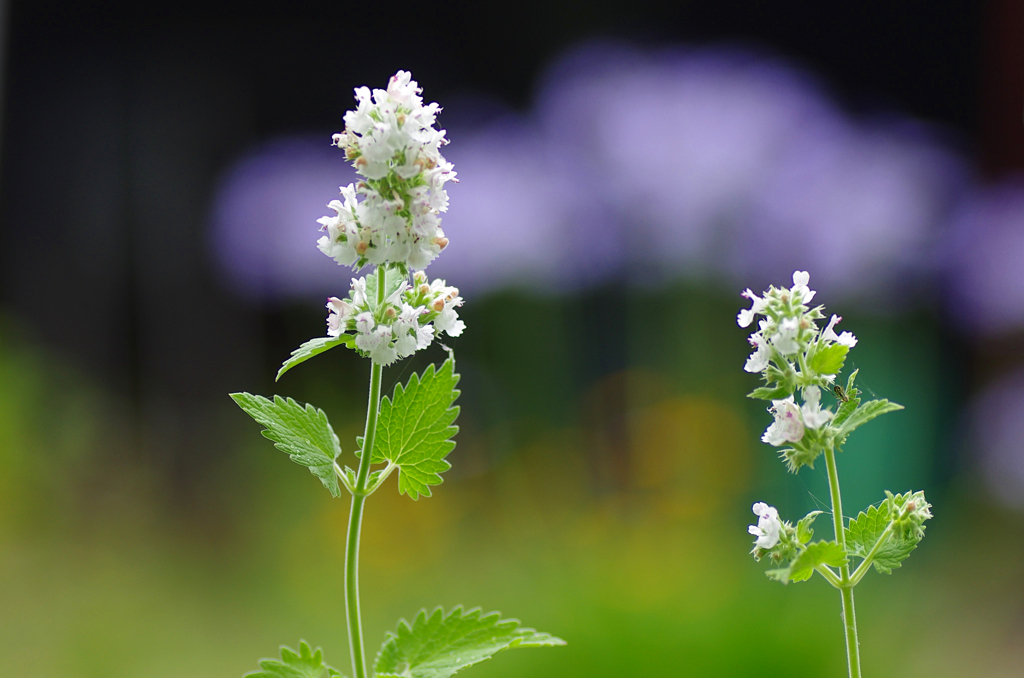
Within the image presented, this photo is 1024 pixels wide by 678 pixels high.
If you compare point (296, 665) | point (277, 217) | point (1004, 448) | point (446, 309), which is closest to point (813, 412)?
point (446, 309)

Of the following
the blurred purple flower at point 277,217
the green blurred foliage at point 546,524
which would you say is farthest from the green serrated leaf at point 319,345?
the blurred purple flower at point 277,217

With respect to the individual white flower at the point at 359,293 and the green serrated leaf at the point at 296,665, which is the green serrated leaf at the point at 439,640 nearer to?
the green serrated leaf at the point at 296,665

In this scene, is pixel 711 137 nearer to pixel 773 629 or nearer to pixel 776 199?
pixel 776 199

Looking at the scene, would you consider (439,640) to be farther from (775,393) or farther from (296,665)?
(775,393)

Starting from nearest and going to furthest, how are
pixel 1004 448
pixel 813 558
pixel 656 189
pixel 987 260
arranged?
pixel 813 558 → pixel 656 189 → pixel 1004 448 → pixel 987 260

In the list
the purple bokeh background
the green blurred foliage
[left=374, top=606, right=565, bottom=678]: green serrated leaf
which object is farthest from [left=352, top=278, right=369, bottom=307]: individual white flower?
the purple bokeh background

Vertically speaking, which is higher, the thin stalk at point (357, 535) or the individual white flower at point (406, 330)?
the individual white flower at point (406, 330)
